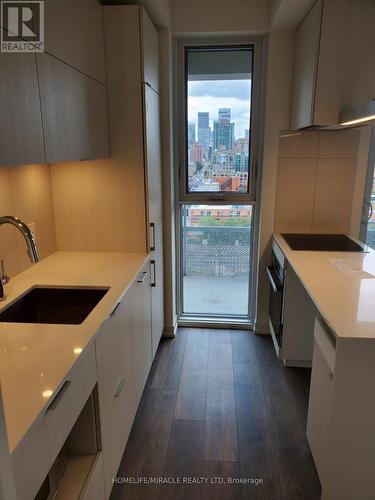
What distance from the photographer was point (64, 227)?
247cm

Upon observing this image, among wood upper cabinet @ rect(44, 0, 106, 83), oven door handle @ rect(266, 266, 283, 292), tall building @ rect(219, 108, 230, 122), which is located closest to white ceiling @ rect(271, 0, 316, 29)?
tall building @ rect(219, 108, 230, 122)

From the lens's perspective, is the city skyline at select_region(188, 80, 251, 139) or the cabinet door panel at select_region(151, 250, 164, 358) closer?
the cabinet door panel at select_region(151, 250, 164, 358)

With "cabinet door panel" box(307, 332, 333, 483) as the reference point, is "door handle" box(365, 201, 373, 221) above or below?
above

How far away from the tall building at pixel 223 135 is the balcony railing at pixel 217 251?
0.73m

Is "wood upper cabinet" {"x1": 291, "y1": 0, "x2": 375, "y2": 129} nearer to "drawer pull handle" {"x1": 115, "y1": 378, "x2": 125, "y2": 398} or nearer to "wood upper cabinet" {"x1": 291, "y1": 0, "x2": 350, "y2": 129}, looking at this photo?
"wood upper cabinet" {"x1": 291, "y1": 0, "x2": 350, "y2": 129}

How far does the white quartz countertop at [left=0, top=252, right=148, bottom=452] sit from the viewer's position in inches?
39.9

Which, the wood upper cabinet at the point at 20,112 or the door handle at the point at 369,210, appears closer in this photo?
the wood upper cabinet at the point at 20,112

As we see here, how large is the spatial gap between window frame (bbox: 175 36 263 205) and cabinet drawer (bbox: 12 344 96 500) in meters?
2.13

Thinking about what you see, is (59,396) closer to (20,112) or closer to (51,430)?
(51,430)

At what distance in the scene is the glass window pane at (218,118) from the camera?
3.05 meters

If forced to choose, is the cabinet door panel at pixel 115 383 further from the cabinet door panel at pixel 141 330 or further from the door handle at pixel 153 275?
the door handle at pixel 153 275

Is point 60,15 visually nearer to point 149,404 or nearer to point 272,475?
point 149,404

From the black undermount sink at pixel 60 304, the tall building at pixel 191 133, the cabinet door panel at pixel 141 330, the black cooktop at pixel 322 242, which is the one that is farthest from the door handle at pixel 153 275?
the tall building at pixel 191 133

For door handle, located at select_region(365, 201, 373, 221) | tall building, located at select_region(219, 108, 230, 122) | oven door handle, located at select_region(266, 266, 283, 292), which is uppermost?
tall building, located at select_region(219, 108, 230, 122)
